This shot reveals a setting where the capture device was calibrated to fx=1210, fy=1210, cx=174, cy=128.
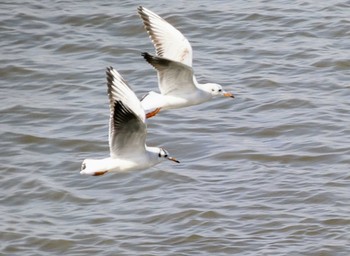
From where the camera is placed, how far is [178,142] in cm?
1313

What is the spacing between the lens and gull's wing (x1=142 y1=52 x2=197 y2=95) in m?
11.4

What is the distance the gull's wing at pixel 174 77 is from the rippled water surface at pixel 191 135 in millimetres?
1078

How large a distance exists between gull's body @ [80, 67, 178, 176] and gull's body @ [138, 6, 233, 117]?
116cm

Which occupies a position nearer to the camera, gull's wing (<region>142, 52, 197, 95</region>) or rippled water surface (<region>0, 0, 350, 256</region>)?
rippled water surface (<region>0, 0, 350, 256</region>)

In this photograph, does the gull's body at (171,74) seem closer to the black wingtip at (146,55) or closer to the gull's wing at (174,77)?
the gull's wing at (174,77)

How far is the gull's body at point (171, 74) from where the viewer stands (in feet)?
37.5

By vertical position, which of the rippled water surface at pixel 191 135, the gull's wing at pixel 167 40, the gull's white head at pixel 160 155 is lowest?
the rippled water surface at pixel 191 135

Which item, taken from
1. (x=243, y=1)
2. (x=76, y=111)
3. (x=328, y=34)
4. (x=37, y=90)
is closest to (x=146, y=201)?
(x=76, y=111)

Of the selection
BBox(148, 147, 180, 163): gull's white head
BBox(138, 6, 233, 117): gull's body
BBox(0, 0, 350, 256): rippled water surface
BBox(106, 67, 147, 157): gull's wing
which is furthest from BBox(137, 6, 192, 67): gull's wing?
BBox(106, 67, 147, 157): gull's wing

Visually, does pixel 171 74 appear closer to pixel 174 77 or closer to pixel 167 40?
pixel 174 77

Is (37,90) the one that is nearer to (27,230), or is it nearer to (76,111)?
(76,111)

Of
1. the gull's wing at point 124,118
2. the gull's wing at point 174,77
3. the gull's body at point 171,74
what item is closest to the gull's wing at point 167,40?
the gull's body at point 171,74

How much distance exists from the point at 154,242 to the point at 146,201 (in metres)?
0.90

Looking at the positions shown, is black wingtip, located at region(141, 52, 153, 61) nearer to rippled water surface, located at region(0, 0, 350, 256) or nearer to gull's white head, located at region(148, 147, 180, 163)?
gull's white head, located at region(148, 147, 180, 163)
